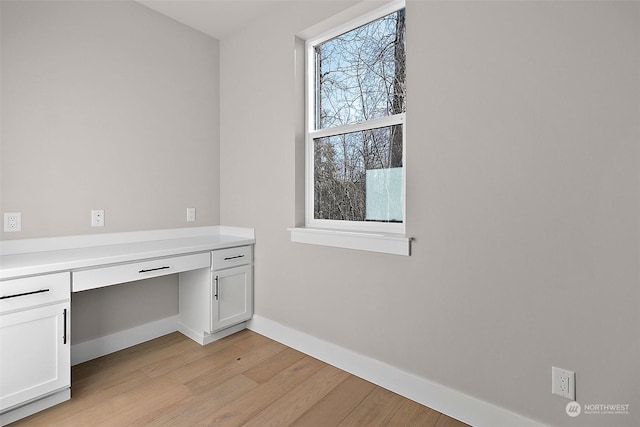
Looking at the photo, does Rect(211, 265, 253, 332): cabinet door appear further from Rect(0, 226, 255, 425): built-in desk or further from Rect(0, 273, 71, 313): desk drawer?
Rect(0, 273, 71, 313): desk drawer

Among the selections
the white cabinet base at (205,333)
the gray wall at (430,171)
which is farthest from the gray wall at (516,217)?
the white cabinet base at (205,333)

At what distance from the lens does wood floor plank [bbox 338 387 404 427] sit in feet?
5.38

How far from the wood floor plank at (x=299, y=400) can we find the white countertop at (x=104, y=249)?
1.15 metres

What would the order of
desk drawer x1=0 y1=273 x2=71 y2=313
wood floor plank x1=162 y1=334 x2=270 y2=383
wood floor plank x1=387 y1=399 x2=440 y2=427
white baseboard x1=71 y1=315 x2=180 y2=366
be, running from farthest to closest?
white baseboard x1=71 y1=315 x2=180 y2=366 → wood floor plank x1=162 y1=334 x2=270 y2=383 → wood floor plank x1=387 y1=399 x2=440 y2=427 → desk drawer x1=0 y1=273 x2=71 y2=313

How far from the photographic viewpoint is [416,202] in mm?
1809

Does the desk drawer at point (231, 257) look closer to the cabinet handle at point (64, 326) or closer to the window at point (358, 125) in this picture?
the window at point (358, 125)

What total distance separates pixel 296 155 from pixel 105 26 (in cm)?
163

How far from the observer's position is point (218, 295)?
2.46 metres

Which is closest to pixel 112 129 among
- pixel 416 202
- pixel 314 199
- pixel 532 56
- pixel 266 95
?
pixel 266 95

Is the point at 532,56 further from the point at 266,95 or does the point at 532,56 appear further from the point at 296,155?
the point at 266,95

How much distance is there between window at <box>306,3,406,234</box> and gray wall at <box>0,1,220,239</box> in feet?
3.56

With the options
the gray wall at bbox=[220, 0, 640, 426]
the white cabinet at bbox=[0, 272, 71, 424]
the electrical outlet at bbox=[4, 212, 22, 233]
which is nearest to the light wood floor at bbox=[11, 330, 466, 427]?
the white cabinet at bbox=[0, 272, 71, 424]

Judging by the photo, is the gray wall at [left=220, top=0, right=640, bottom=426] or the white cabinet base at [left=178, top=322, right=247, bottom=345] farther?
the white cabinet base at [left=178, top=322, right=247, bottom=345]

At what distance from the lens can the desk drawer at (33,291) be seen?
1.52 m
